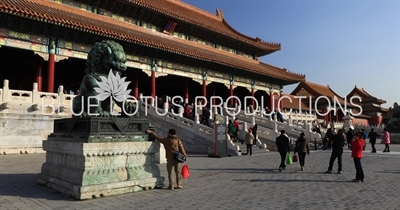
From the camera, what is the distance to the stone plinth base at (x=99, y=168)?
5.08 m

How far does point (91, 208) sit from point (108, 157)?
3.51 feet

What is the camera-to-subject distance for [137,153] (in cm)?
582

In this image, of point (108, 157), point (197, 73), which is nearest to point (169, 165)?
point (108, 157)

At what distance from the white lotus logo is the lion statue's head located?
6.6 inches

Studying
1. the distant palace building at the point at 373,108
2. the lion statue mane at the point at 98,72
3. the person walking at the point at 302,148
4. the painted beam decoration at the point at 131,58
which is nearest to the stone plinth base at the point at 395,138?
the painted beam decoration at the point at 131,58

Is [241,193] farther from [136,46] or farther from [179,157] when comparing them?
[136,46]

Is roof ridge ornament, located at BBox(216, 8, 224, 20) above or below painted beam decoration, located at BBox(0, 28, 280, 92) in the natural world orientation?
above

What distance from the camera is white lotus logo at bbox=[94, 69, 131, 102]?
19.6 feet

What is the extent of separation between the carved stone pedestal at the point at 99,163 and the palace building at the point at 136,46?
9332 mm

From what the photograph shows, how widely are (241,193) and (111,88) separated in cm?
319

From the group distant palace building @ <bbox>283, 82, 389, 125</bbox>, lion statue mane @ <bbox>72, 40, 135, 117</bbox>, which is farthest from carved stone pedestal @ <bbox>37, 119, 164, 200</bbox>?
distant palace building @ <bbox>283, 82, 389, 125</bbox>

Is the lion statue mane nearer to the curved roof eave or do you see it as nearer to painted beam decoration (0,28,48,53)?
painted beam decoration (0,28,48,53)

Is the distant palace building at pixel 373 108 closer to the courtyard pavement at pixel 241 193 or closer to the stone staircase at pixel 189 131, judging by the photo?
the stone staircase at pixel 189 131

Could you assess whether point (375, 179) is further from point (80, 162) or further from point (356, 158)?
point (80, 162)
